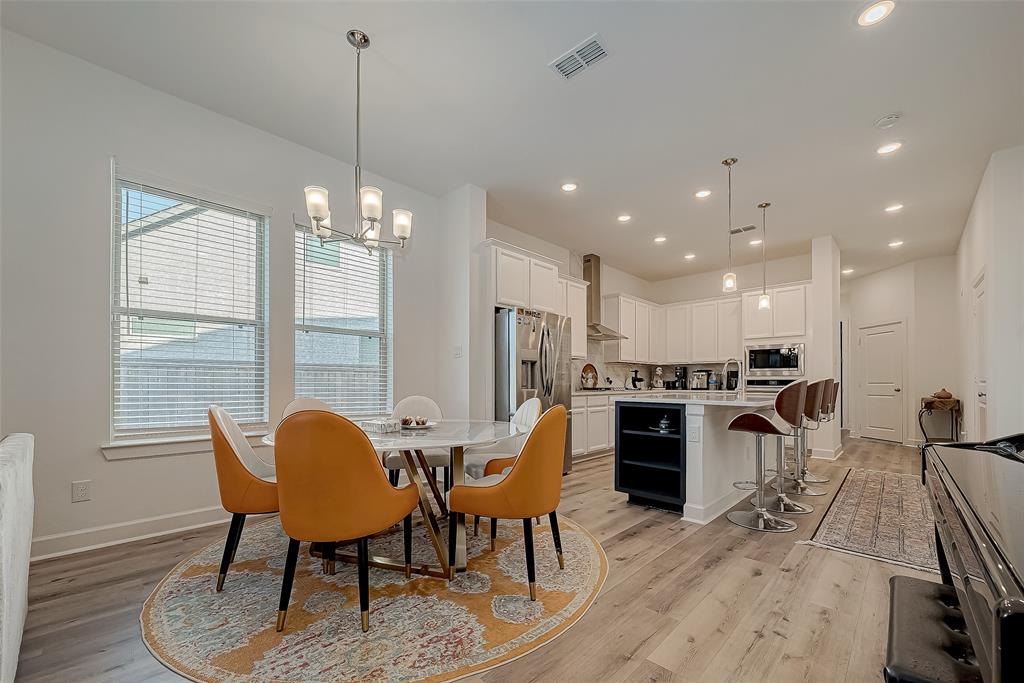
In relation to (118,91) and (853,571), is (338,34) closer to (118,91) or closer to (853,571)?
(118,91)

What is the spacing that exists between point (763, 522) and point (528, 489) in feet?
6.78

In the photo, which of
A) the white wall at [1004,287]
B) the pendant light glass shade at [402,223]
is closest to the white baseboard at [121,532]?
the pendant light glass shade at [402,223]

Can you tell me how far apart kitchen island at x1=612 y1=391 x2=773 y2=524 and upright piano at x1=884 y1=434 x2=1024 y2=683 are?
191cm

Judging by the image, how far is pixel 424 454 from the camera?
3.04m

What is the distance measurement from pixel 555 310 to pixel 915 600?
169 inches

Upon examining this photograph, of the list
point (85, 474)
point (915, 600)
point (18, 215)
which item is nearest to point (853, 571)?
point (915, 600)

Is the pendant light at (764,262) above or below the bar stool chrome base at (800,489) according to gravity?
above

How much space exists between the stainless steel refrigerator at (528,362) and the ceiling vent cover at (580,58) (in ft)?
7.36

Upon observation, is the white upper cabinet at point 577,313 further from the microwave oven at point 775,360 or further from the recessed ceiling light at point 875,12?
the recessed ceiling light at point 875,12

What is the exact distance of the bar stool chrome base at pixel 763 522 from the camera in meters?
3.01

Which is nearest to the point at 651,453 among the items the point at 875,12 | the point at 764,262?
the point at 875,12

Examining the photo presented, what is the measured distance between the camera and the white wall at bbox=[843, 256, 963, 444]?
254 inches

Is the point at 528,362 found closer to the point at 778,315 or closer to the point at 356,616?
the point at 356,616

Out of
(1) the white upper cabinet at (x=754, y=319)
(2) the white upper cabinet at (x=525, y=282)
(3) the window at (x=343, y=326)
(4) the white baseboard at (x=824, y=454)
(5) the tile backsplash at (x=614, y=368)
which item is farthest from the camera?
(5) the tile backsplash at (x=614, y=368)
